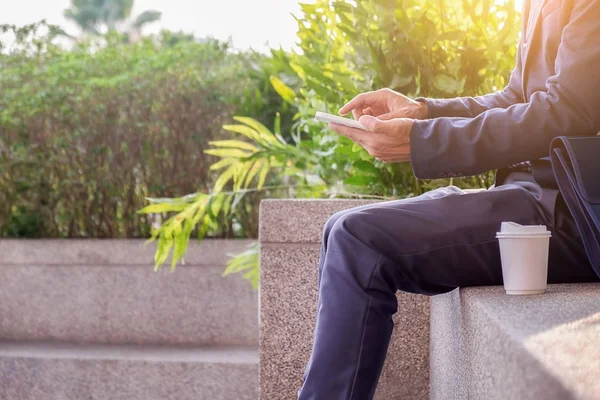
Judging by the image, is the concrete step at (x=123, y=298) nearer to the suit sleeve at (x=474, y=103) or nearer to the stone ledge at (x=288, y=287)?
the stone ledge at (x=288, y=287)

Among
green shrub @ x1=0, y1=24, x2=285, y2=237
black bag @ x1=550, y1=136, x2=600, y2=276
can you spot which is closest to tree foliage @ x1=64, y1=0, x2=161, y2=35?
green shrub @ x1=0, y1=24, x2=285, y2=237

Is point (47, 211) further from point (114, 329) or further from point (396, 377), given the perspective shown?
point (396, 377)

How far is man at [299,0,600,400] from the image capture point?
1857mm

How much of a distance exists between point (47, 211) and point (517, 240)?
13.1 feet

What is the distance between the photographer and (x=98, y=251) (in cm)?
476

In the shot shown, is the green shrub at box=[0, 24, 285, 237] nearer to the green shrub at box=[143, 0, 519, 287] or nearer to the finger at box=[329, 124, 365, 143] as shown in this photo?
the green shrub at box=[143, 0, 519, 287]

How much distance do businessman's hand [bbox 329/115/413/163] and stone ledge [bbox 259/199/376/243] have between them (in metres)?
0.89

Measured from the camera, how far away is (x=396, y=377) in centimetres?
292

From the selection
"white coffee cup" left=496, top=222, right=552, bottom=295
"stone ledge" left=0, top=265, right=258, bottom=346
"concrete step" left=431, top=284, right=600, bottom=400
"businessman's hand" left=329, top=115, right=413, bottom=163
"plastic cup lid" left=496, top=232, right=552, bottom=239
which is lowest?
"stone ledge" left=0, top=265, right=258, bottom=346

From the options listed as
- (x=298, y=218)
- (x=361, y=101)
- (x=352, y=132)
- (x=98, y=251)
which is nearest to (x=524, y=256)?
(x=352, y=132)

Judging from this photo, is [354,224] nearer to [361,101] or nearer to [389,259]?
[389,259]

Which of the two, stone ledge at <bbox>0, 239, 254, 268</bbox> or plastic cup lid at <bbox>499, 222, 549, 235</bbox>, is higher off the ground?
plastic cup lid at <bbox>499, 222, 549, 235</bbox>

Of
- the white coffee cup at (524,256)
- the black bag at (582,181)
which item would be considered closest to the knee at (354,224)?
the white coffee cup at (524,256)

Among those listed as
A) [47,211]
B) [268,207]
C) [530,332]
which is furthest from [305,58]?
[530,332]
